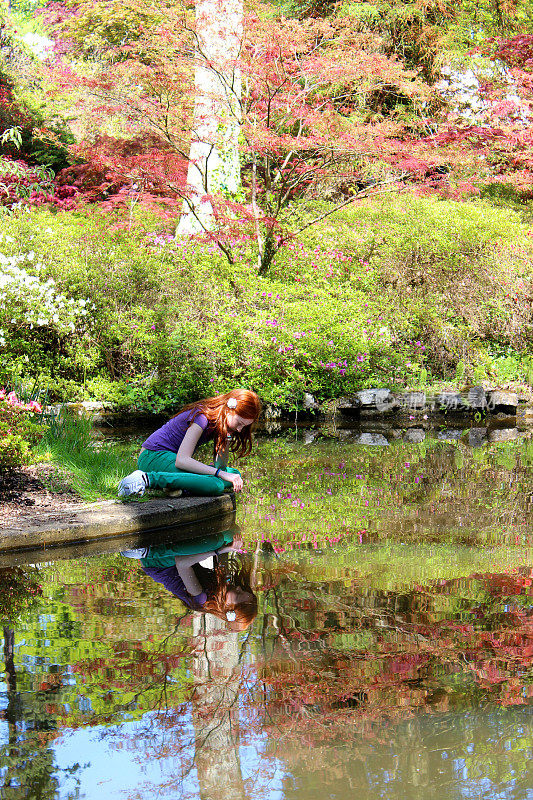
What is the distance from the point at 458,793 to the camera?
7.43 ft

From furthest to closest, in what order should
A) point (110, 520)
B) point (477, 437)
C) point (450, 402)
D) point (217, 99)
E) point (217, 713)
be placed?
point (450, 402), point (217, 99), point (477, 437), point (110, 520), point (217, 713)

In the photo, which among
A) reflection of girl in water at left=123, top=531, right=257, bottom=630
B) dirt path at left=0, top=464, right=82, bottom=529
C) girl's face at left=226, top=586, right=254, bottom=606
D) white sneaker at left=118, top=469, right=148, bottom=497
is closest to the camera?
reflection of girl in water at left=123, top=531, right=257, bottom=630

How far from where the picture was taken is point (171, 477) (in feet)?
18.5

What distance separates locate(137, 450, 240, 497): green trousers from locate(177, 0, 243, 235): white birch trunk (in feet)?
21.6

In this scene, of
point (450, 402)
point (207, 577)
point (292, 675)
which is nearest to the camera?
point (292, 675)

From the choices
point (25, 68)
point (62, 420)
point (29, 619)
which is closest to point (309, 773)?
point (29, 619)

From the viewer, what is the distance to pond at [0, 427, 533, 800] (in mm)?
2381

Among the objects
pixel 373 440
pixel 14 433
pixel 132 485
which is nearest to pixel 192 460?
pixel 132 485

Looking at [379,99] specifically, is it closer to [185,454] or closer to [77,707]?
[185,454]

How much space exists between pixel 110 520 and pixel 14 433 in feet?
3.41

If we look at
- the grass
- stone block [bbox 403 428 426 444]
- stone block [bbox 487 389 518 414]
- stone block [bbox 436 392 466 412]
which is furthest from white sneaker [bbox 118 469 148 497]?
stone block [bbox 487 389 518 414]

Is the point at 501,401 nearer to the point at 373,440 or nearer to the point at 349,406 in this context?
the point at 349,406

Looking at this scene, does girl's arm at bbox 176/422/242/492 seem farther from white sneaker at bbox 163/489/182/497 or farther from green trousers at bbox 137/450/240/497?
white sneaker at bbox 163/489/182/497

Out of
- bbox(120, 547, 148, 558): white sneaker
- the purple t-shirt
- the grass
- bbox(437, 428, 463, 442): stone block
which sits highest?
the purple t-shirt
